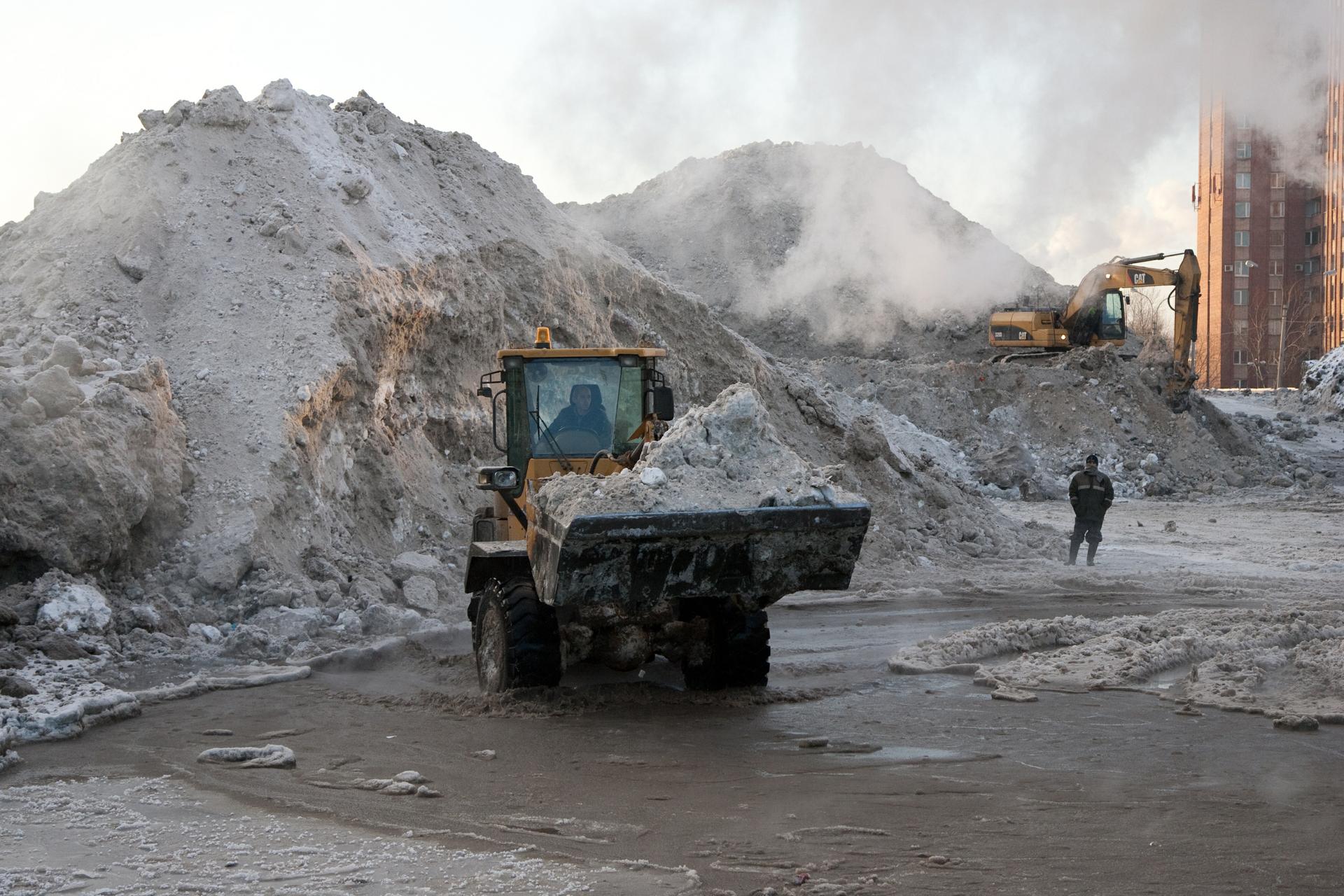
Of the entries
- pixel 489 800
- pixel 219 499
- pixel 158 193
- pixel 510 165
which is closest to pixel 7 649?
pixel 219 499

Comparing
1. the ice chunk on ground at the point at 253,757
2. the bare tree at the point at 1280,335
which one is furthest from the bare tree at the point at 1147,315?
the ice chunk on ground at the point at 253,757

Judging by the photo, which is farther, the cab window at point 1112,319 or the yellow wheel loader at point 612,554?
the cab window at point 1112,319

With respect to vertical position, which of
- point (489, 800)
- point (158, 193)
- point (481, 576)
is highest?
point (158, 193)

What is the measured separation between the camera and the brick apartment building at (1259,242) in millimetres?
72375

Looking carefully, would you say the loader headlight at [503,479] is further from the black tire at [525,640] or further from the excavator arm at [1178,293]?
the excavator arm at [1178,293]

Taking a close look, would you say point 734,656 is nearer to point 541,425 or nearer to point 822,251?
point 541,425

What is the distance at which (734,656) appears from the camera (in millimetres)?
8234

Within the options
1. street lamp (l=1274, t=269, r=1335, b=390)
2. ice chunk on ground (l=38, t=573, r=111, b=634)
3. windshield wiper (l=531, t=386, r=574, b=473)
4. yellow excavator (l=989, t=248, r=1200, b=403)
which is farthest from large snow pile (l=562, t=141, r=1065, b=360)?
ice chunk on ground (l=38, t=573, r=111, b=634)

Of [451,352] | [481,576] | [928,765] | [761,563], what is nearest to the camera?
[928,765]

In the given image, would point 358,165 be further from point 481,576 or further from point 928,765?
point 928,765

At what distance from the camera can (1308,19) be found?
18.5 m

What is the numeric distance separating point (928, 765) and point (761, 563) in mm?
1416

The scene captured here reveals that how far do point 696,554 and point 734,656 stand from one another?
146cm

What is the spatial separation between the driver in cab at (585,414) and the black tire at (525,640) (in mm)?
1367
